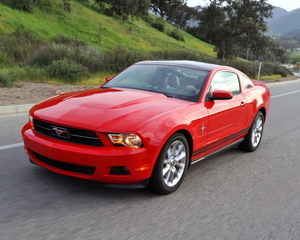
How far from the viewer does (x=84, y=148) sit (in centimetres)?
354

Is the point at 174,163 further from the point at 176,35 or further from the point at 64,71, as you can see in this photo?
the point at 176,35

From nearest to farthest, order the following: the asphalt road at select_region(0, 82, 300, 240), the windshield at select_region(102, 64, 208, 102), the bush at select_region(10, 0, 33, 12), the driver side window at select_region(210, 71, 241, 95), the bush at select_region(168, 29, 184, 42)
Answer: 1. the asphalt road at select_region(0, 82, 300, 240)
2. the windshield at select_region(102, 64, 208, 102)
3. the driver side window at select_region(210, 71, 241, 95)
4. the bush at select_region(10, 0, 33, 12)
5. the bush at select_region(168, 29, 184, 42)

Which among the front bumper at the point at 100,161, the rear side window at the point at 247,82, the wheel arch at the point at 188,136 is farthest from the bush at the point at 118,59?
the front bumper at the point at 100,161

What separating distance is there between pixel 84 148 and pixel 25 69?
1142 centimetres

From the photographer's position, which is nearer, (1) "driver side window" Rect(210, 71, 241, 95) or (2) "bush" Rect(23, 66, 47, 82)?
(1) "driver side window" Rect(210, 71, 241, 95)

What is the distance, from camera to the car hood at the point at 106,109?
359 cm

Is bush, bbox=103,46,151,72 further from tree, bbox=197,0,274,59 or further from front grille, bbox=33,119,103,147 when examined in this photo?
tree, bbox=197,0,274,59

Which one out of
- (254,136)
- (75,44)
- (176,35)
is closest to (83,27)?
A: (75,44)

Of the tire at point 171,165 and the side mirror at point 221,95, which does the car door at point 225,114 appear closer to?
the side mirror at point 221,95

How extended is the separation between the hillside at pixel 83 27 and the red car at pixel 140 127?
2731 centimetres

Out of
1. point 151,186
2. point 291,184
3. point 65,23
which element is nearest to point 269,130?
point 291,184

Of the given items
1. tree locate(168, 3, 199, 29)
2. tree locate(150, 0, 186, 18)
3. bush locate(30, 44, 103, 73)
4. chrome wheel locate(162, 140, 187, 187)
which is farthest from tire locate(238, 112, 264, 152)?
tree locate(168, 3, 199, 29)

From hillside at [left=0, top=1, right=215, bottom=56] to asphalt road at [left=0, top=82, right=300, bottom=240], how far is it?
27910 millimetres

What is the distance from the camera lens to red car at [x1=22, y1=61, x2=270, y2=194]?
11.6ft
